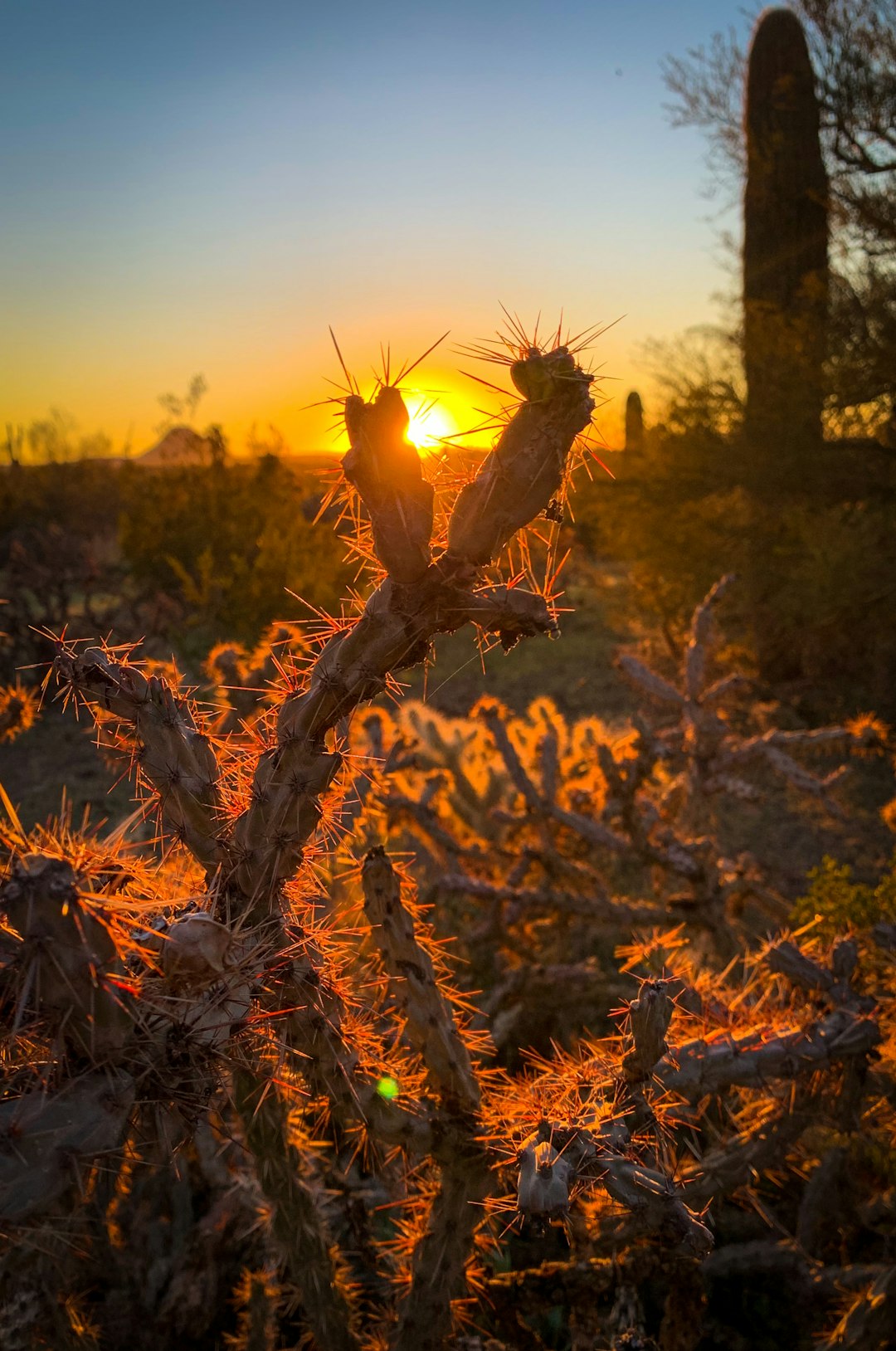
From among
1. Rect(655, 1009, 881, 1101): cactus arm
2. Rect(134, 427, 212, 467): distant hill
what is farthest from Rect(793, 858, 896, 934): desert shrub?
Rect(134, 427, 212, 467): distant hill

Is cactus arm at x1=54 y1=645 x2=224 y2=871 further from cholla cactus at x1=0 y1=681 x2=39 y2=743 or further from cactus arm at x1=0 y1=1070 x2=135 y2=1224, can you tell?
cholla cactus at x1=0 y1=681 x2=39 y2=743

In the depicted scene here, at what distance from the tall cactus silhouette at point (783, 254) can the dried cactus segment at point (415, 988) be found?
25.8ft

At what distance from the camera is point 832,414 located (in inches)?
348

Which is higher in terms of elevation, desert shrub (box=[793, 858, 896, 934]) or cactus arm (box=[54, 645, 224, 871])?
cactus arm (box=[54, 645, 224, 871])

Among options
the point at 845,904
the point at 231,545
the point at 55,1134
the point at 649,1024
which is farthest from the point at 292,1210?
the point at 231,545

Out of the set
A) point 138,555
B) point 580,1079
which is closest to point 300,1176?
point 580,1079

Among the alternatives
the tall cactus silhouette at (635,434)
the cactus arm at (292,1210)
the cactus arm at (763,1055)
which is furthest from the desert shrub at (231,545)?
the cactus arm at (763,1055)

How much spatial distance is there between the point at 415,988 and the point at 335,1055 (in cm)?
25

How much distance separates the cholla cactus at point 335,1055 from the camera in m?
1.35

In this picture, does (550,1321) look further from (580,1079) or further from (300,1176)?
(580,1079)

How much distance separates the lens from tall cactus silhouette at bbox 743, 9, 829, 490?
28.7 feet

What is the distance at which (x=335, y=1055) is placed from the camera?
193 centimetres

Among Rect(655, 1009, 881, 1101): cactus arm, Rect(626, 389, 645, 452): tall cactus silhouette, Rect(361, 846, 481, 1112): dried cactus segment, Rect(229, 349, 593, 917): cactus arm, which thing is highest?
Rect(626, 389, 645, 452): tall cactus silhouette

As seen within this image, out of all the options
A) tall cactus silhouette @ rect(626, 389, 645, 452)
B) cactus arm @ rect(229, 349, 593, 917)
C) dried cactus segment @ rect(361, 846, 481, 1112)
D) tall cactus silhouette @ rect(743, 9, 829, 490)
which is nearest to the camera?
cactus arm @ rect(229, 349, 593, 917)
